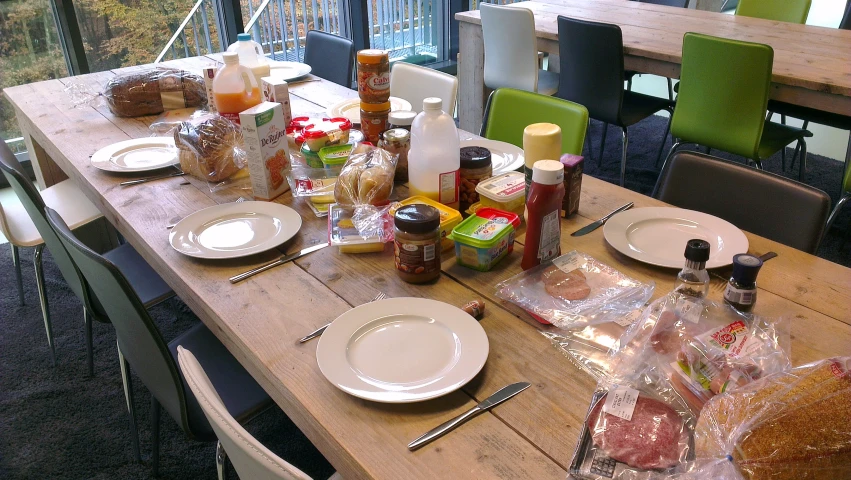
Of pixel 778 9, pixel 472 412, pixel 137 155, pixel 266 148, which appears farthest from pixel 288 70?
pixel 778 9

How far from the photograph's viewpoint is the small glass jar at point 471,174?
1331 mm

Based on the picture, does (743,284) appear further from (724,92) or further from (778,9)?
(778,9)

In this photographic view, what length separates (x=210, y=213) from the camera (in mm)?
1383

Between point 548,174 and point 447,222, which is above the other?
point 548,174

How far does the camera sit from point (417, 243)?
109 cm

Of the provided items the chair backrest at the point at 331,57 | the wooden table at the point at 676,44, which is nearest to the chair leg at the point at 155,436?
the chair backrest at the point at 331,57

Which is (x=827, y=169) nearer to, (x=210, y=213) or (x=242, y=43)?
(x=242, y=43)

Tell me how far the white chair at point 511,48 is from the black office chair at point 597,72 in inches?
6.1

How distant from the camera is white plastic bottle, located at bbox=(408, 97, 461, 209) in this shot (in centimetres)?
126

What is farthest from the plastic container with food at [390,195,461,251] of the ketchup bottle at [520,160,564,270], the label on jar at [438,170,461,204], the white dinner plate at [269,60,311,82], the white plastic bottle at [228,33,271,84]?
the white dinner plate at [269,60,311,82]

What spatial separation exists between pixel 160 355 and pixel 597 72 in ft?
7.24

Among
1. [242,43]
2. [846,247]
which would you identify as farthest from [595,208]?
[846,247]

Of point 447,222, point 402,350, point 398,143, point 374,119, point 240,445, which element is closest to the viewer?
point 240,445

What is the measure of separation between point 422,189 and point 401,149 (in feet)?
0.54
